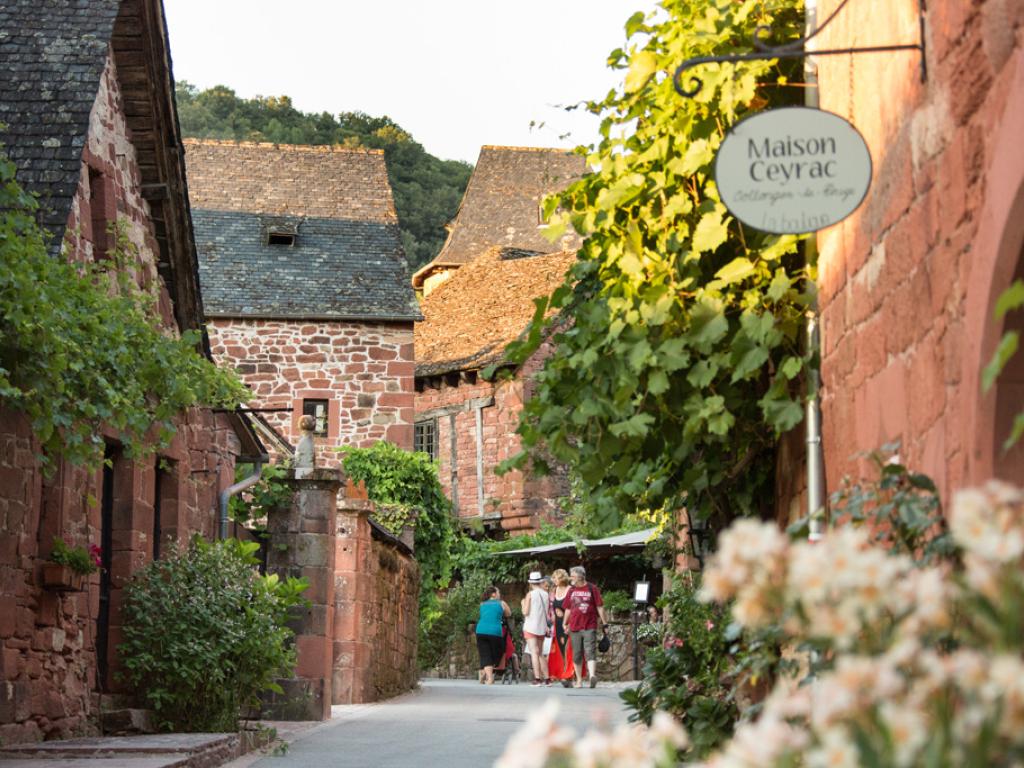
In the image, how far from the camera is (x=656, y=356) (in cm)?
723

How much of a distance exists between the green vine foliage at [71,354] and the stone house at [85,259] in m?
0.65

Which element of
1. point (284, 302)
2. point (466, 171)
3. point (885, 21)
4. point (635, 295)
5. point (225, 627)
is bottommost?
point (225, 627)

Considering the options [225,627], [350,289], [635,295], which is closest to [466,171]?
[350,289]

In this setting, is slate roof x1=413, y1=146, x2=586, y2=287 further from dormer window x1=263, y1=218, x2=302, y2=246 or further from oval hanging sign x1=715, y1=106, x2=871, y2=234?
oval hanging sign x1=715, y1=106, x2=871, y2=234

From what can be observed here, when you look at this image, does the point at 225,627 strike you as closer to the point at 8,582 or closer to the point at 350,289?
the point at 8,582

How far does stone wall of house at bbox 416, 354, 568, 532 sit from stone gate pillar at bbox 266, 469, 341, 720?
17754 mm

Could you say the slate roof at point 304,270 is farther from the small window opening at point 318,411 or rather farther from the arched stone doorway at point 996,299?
the arched stone doorway at point 996,299

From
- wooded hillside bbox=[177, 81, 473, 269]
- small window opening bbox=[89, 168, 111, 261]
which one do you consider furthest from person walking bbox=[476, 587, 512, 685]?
wooded hillside bbox=[177, 81, 473, 269]

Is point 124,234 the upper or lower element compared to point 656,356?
upper

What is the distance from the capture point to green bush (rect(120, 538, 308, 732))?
470 inches

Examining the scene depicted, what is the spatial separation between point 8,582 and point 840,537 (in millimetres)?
8380

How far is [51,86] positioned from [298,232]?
60.8ft

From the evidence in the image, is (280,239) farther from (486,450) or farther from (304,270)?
(486,450)

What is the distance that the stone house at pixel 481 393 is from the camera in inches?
1368
